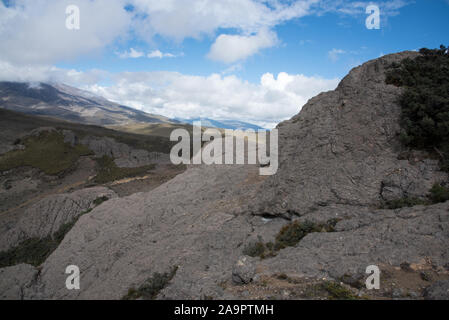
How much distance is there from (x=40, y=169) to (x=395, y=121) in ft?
176

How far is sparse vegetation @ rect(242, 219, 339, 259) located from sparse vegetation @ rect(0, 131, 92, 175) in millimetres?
48211

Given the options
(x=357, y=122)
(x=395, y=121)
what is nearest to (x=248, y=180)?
(x=357, y=122)

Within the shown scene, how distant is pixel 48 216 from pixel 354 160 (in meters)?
28.2

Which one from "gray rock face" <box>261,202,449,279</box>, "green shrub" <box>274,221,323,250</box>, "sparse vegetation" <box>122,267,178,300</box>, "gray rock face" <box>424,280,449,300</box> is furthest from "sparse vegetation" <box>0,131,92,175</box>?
"gray rock face" <box>424,280,449,300</box>

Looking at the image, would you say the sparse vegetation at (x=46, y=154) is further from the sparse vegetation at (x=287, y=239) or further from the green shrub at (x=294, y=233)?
the green shrub at (x=294, y=233)

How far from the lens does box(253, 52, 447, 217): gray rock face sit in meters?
10.2

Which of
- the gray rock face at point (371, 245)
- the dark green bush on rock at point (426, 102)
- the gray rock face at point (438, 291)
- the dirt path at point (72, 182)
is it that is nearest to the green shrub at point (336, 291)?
the gray rock face at point (371, 245)

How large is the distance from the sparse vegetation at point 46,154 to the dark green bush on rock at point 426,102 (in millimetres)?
52230

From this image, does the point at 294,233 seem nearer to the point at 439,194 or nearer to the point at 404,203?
the point at 404,203

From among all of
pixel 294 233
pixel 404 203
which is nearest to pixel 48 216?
pixel 294 233

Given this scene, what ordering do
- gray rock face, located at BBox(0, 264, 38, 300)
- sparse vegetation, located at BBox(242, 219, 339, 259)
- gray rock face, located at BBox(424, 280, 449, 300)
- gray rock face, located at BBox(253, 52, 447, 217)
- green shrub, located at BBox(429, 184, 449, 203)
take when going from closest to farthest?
gray rock face, located at BBox(424, 280, 449, 300) < green shrub, located at BBox(429, 184, 449, 203) < sparse vegetation, located at BBox(242, 219, 339, 259) < gray rock face, located at BBox(253, 52, 447, 217) < gray rock face, located at BBox(0, 264, 38, 300)

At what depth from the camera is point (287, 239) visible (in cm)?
1015

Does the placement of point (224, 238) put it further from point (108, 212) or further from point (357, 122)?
point (108, 212)

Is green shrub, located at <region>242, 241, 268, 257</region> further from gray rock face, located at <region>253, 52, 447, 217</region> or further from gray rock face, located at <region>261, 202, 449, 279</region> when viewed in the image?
gray rock face, located at <region>253, 52, 447, 217</region>
